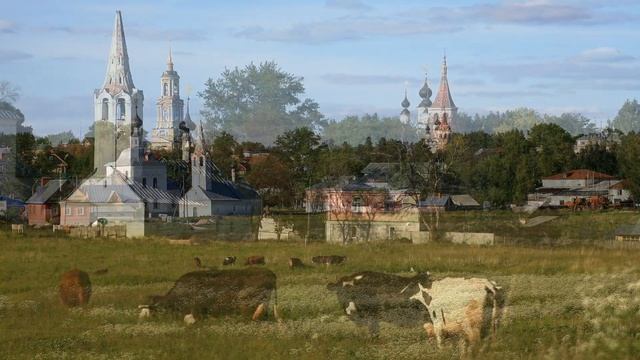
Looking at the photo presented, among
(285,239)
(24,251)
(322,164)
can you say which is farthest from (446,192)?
(24,251)

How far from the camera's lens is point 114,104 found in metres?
152

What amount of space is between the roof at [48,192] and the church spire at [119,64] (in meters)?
83.8

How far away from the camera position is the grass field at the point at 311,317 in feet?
61.4

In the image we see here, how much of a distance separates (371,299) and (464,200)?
68708 mm

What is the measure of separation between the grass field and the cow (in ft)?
1.71

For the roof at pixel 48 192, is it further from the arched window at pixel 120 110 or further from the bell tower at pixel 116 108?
the arched window at pixel 120 110

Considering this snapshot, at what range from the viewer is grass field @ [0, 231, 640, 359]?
61.4ft

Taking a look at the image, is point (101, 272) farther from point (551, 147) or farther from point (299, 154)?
point (299, 154)

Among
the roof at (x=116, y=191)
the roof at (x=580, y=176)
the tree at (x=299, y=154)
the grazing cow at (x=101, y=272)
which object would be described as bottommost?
the grazing cow at (x=101, y=272)

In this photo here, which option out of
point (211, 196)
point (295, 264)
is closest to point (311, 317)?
point (295, 264)

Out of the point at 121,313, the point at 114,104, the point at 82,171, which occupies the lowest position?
the point at 121,313

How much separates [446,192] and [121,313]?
234 feet

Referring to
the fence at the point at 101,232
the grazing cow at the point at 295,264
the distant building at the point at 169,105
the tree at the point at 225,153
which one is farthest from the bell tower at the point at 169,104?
the grazing cow at the point at 295,264

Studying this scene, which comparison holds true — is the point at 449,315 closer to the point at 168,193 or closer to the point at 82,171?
the point at 168,193
